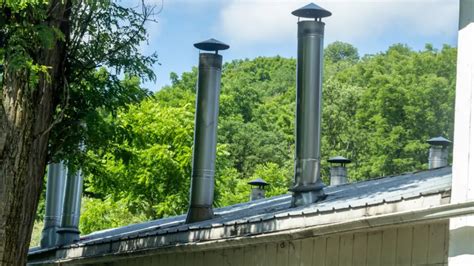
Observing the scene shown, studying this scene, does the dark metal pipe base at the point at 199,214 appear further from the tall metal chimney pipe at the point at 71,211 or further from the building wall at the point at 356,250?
the tall metal chimney pipe at the point at 71,211

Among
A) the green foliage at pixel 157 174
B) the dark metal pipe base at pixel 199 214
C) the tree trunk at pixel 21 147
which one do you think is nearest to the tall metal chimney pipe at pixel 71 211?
the dark metal pipe base at pixel 199 214

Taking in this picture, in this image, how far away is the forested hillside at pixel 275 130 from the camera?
1467 inches

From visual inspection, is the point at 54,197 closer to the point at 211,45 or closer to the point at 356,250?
the point at 211,45

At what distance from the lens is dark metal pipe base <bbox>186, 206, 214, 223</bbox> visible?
47.7ft

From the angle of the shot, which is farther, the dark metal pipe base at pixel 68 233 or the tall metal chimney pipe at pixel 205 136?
the dark metal pipe base at pixel 68 233

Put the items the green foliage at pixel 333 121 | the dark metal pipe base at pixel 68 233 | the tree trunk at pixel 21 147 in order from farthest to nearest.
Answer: the green foliage at pixel 333 121 < the dark metal pipe base at pixel 68 233 < the tree trunk at pixel 21 147

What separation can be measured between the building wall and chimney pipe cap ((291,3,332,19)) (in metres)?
3.94

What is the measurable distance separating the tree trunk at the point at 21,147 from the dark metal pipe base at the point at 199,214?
126 inches

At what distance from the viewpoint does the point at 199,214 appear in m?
14.6

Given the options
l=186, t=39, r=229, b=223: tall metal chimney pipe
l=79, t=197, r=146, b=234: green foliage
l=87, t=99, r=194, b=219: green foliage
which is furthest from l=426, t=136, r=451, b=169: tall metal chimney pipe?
l=79, t=197, r=146, b=234: green foliage

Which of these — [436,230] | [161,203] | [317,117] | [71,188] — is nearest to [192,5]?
[161,203]

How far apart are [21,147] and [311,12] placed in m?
4.65

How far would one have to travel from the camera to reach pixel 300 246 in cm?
1013

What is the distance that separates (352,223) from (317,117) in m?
5.18
